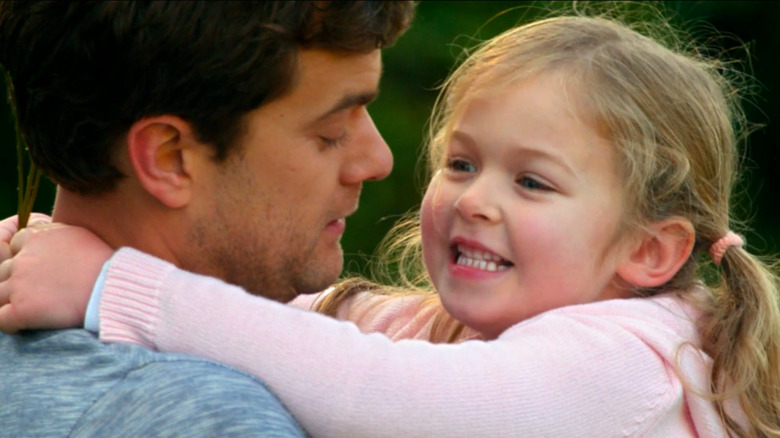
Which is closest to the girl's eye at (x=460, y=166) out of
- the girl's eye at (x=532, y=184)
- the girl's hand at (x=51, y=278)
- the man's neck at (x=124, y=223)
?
the girl's eye at (x=532, y=184)

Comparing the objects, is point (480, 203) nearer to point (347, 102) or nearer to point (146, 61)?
point (347, 102)

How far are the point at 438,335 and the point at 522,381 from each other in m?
0.57

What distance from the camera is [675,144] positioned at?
2.74 metres

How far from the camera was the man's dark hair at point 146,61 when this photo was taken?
2.24 m

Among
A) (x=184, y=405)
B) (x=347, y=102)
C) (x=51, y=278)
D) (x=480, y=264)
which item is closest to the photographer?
(x=184, y=405)

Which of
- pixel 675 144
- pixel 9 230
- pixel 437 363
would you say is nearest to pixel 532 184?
pixel 675 144

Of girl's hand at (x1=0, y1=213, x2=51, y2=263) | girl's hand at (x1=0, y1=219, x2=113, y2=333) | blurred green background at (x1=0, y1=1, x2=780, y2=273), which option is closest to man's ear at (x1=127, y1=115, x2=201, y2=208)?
girl's hand at (x1=0, y1=219, x2=113, y2=333)

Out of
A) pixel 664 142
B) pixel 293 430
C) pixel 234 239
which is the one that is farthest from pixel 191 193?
pixel 664 142

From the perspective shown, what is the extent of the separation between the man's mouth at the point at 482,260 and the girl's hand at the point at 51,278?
0.69m

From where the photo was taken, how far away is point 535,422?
7.82ft

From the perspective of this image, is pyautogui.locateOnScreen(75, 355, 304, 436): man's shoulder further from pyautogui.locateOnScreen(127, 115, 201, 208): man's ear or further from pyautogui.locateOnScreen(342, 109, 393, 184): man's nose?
pyautogui.locateOnScreen(342, 109, 393, 184): man's nose

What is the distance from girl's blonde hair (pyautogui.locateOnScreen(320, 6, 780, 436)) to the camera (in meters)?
2.67

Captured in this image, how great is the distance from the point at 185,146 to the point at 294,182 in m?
0.21

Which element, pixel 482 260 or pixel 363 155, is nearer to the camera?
pixel 363 155
